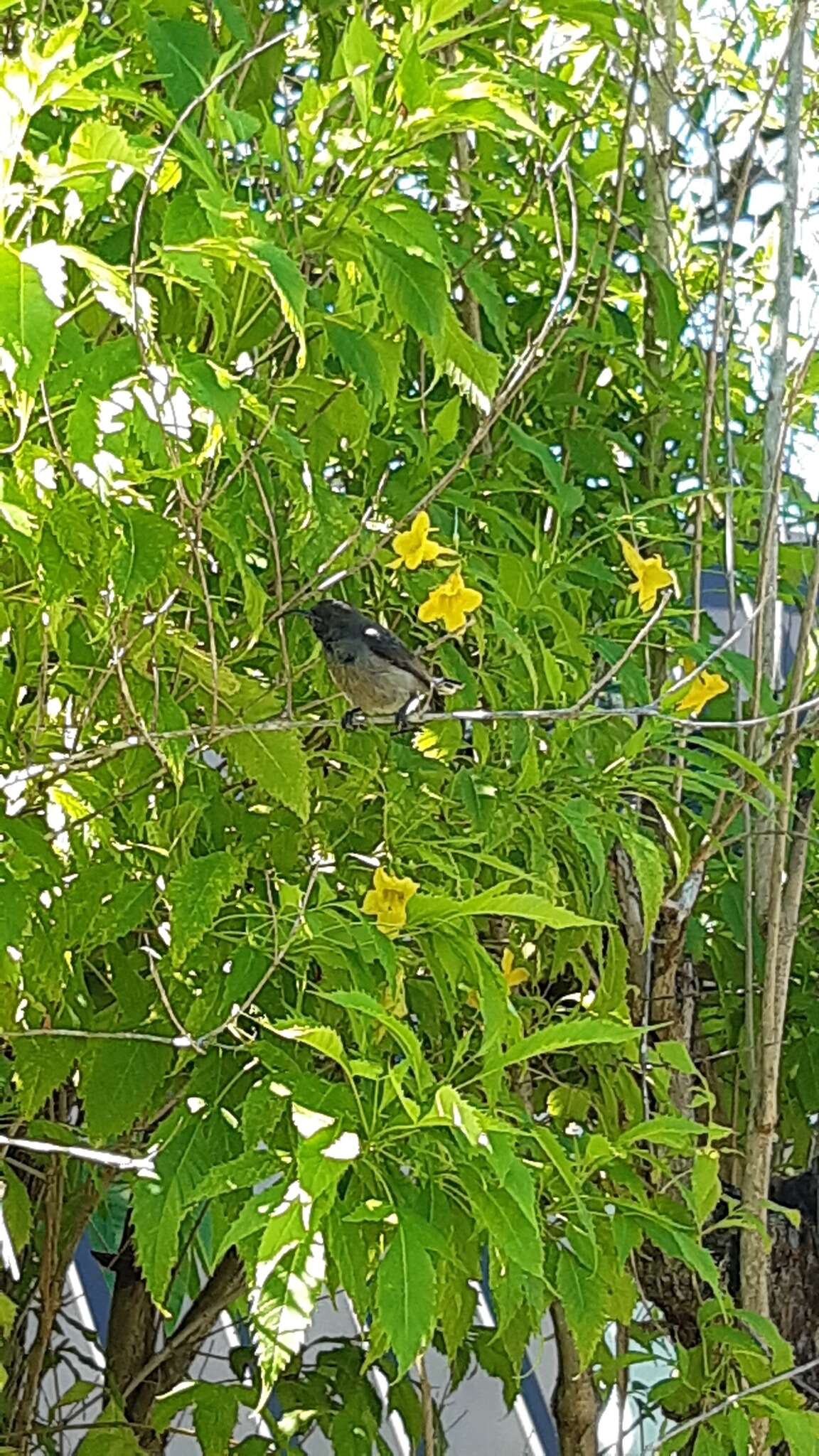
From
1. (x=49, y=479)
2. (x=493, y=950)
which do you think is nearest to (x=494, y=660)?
(x=493, y=950)

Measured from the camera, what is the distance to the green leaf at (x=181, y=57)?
2.90 ft

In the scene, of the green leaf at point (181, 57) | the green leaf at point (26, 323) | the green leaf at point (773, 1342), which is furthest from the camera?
the green leaf at point (773, 1342)

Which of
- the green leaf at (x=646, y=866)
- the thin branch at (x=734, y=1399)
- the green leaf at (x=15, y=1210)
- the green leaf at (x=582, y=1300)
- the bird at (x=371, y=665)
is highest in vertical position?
the bird at (x=371, y=665)

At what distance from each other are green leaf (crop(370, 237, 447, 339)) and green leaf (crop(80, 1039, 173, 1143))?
549mm

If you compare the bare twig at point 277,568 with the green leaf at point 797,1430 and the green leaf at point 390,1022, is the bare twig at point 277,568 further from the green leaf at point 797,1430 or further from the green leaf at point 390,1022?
the green leaf at point 797,1430

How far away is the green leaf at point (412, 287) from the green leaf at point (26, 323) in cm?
23

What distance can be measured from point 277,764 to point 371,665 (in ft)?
0.76

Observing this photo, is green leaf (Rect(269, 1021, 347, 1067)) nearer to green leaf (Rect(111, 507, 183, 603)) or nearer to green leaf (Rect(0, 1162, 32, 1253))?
green leaf (Rect(111, 507, 183, 603))

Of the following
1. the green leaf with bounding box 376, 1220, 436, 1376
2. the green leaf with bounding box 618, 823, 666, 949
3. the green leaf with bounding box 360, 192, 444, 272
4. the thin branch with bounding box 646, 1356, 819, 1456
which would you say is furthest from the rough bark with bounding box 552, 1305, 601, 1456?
the green leaf with bounding box 360, 192, 444, 272

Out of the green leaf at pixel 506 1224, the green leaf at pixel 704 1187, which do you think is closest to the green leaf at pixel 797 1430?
the green leaf at pixel 704 1187

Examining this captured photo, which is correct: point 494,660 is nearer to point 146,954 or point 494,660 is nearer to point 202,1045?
point 146,954

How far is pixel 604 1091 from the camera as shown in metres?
1.53

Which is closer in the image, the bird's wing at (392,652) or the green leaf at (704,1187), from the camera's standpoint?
the bird's wing at (392,652)

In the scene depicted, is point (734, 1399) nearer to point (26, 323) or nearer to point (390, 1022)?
point (390, 1022)
